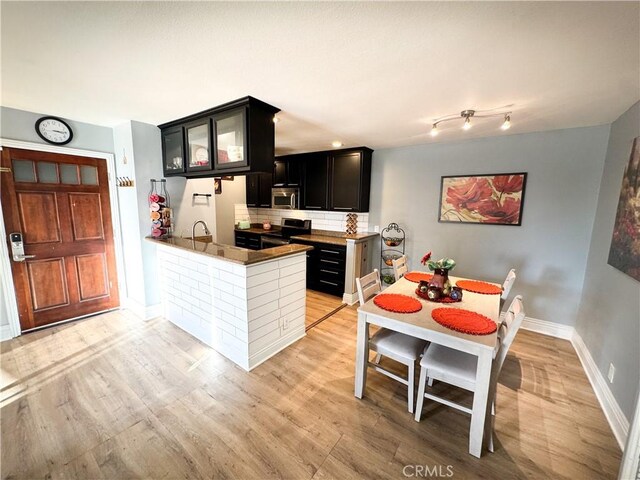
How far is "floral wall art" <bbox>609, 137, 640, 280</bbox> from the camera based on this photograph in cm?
178

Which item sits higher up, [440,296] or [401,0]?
[401,0]

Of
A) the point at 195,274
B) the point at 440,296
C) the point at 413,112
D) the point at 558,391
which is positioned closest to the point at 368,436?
the point at 440,296

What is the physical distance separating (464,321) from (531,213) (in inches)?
83.7

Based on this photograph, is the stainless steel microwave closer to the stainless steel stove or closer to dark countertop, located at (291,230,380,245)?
the stainless steel stove

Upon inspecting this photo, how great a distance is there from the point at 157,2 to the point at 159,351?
106 inches

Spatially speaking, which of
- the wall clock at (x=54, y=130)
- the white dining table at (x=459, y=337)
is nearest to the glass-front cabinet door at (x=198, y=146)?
the wall clock at (x=54, y=130)

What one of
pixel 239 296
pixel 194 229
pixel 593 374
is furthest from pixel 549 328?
pixel 194 229

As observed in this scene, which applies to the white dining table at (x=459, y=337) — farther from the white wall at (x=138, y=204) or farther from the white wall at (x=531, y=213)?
the white wall at (x=138, y=204)

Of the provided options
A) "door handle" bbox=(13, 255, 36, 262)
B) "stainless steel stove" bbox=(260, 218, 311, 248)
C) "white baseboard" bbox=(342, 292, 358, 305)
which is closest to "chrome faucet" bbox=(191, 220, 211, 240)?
"stainless steel stove" bbox=(260, 218, 311, 248)

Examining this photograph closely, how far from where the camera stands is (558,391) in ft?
6.83

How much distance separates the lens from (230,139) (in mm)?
2301

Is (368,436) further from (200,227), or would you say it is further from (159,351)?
(200,227)

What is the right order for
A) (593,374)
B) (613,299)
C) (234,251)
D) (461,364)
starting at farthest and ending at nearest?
(234,251)
(593,374)
(613,299)
(461,364)

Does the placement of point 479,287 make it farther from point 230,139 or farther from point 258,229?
point 258,229
